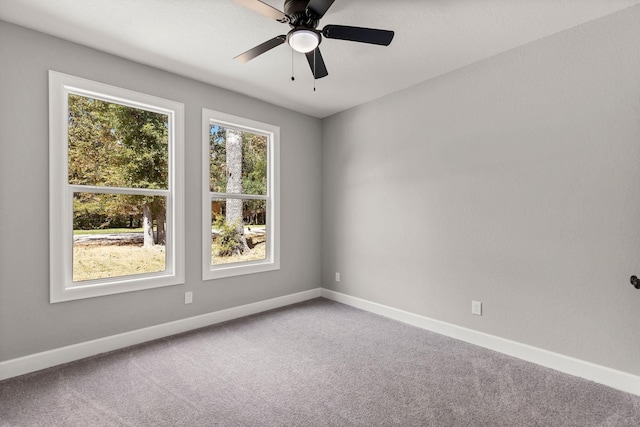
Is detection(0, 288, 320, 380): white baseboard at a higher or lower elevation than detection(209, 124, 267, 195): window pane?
lower

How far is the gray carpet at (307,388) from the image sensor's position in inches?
75.2

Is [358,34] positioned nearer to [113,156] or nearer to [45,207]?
[113,156]

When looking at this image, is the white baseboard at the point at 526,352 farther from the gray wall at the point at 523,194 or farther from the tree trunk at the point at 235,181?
the tree trunk at the point at 235,181

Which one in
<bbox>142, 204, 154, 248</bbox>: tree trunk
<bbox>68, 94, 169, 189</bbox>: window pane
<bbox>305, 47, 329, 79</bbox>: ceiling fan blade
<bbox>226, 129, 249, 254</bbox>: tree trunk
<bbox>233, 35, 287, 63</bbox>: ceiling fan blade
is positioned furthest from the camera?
<bbox>226, 129, 249, 254</bbox>: tree trunk

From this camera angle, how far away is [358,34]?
204 centimetres

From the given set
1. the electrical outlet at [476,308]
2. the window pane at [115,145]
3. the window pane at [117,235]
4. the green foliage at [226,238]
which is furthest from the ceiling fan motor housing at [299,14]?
the electrical outlet at [476,308]

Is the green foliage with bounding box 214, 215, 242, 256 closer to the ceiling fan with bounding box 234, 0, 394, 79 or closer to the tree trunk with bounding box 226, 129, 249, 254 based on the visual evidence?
the tree trunk with bounding box 226, 129, 249, 254

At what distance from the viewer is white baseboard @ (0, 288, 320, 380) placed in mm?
2396

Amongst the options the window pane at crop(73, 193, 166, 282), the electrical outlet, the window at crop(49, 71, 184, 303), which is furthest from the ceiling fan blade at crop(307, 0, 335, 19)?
the electrical outlet

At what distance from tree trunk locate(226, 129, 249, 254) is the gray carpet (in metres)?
1.25

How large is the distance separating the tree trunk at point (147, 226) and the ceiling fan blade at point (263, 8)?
2.09 metres

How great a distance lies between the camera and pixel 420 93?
11.2ft

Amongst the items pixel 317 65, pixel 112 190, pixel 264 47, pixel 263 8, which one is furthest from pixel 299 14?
pixel 112 190

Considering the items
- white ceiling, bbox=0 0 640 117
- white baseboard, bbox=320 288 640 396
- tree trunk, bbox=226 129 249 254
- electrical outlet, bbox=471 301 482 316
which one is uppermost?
white ceiling, bbox=0 0 640 117
